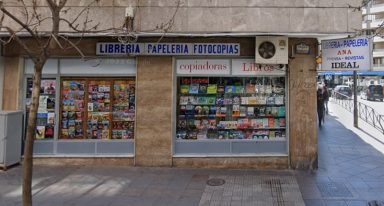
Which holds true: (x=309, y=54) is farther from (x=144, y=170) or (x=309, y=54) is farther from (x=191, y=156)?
(x=144, y=170)

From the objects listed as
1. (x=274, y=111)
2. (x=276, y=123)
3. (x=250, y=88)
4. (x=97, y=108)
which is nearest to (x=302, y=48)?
(x=250, y=88)

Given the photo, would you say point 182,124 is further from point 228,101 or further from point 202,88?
point 228,101

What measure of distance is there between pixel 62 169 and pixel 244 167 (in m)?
4.22

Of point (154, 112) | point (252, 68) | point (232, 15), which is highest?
point (232, 15)

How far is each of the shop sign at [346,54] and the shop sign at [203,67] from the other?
7.48 ft

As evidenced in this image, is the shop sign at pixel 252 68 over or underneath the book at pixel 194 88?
over

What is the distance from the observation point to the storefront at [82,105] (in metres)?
8.85

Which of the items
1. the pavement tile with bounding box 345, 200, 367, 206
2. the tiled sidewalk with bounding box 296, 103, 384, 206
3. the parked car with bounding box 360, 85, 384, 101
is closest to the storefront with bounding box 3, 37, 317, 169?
the tiled sidewalk with bounding box 296, 103, 384, 206

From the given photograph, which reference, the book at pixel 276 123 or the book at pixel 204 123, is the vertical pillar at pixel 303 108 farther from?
the book at pixel 204 123

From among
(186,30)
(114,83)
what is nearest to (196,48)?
(186,30)

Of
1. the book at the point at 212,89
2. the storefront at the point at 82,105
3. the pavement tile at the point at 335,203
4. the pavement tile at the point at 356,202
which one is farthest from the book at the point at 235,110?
the pavement tile at the point at 356,202

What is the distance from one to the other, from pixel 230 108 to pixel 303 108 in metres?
1.74

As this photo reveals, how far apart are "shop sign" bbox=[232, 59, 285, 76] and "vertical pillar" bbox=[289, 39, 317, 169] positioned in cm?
30

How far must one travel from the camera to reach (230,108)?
9062 mm
